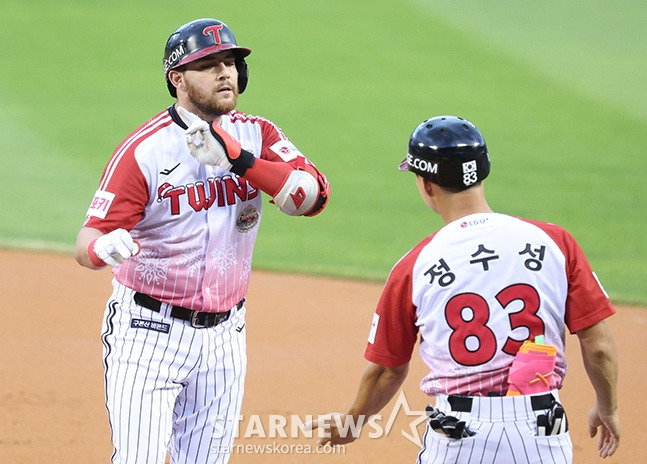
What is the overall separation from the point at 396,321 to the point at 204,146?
3.64 feet

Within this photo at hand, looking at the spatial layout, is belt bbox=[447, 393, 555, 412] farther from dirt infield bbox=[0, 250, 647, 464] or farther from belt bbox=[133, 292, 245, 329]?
dirt infield bbox=[0, 250, 647, 464]

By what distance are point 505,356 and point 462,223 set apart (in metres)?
0.47

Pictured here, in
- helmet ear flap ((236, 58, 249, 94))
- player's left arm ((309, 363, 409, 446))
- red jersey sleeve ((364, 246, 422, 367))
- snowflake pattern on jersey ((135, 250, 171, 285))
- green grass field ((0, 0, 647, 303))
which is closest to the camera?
red jersey sleeve ((364, 246, 422, 367))

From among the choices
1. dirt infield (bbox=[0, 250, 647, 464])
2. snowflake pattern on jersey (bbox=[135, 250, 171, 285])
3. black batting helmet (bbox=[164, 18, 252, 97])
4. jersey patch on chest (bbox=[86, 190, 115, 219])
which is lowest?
dirt infield (bbox=[0, 250, 647, 464])

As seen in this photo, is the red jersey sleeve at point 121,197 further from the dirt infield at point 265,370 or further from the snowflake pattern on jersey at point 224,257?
the dirt infield at point 265,370

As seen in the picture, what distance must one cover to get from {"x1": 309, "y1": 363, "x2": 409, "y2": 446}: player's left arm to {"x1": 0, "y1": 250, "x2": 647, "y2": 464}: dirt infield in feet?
7.53

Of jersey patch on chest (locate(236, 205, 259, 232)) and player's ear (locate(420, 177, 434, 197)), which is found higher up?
player's ear (locate(420, 177, 434, 197))

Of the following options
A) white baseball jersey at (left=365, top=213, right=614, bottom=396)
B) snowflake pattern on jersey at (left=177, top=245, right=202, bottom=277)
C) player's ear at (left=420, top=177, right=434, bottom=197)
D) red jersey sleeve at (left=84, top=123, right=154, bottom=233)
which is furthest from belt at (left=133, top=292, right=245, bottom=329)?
player's ear at (left=420, top=177, right=434, bottom=197)

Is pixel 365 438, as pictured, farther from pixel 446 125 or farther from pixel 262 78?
pixel 262 78

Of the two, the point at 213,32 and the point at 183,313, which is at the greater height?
the point at 213,32

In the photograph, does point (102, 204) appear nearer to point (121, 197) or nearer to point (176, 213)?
point (121, 197)

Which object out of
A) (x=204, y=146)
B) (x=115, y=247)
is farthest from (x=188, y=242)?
(x=115, y=247)

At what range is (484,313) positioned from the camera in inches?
126

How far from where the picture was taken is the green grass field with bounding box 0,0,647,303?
11.5m
